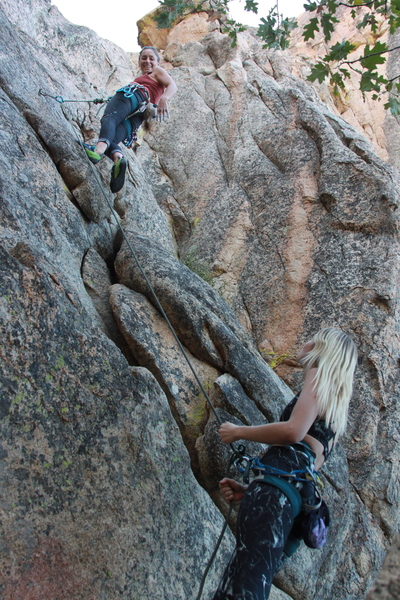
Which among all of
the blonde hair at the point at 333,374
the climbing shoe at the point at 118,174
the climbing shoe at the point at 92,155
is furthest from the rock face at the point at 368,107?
the blonde hair at the point at 333,374

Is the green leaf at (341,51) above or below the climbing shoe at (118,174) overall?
above

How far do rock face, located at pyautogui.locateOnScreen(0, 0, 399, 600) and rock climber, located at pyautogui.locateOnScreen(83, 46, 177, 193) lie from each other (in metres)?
0.39

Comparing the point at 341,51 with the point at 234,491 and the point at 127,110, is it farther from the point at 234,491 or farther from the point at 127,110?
the point at 234,491

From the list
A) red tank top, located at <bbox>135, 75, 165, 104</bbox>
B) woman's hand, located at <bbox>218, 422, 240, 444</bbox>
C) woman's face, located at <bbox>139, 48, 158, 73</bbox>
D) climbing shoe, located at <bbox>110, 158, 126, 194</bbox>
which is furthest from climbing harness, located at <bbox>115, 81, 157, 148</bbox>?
woman's hand, located at <bbox>218, 422, 240, 444</bbox>

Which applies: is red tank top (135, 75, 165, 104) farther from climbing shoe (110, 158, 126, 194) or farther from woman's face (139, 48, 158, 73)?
climbing shoe (110, 158, 126, 194)

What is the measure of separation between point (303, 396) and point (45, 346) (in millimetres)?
2121

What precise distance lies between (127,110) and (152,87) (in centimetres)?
75

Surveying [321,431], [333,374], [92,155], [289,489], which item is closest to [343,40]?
[92,155]

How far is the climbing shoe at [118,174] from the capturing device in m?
7.02

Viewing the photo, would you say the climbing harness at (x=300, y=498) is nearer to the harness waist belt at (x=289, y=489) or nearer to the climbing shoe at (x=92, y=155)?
the harness waist belt at (x=289, y=489)

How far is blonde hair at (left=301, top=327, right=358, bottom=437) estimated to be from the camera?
127 inches

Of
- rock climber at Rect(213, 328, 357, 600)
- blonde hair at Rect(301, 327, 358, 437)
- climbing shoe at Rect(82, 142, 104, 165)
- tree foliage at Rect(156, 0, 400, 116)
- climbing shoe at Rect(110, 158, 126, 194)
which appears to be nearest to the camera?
rock climber at Rect(213, 328, 357, 600)

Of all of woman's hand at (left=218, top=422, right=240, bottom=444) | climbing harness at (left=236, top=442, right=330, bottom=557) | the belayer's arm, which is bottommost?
climbing harness at (left=236, top=442, right=330, bottom=557)

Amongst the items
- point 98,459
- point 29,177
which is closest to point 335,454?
point 98,459
